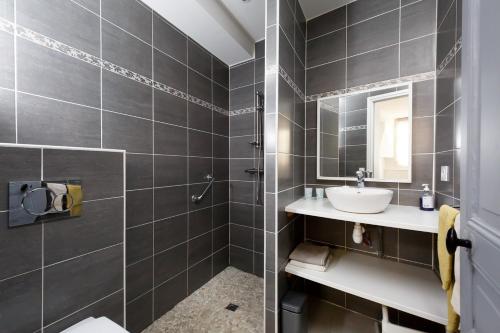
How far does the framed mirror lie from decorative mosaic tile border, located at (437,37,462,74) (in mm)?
181

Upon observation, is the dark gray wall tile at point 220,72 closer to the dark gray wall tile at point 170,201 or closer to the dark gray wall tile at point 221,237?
the dark gray wall tile at point 170,201

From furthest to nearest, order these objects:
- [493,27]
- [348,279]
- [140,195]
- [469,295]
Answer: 1. [140,195]
2. [348,279]
3. [469,295]
4. [493,27]

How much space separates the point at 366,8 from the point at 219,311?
288cm

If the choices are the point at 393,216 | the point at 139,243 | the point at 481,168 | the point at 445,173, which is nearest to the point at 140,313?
the point at 139,243

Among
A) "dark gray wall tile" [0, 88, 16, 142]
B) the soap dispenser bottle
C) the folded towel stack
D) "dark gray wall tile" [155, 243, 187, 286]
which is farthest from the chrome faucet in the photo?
"dark gray wall tile" [0, 88, 16, 142]

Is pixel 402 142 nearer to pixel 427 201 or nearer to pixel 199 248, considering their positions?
pixel 427 201

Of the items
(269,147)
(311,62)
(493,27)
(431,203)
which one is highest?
(311,62)

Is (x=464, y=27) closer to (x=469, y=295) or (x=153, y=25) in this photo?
(x=469, y=295)

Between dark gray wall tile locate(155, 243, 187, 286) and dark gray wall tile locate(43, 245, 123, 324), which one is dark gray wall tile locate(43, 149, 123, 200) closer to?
dark gray wall tile locate(43, 245, 123, 324)

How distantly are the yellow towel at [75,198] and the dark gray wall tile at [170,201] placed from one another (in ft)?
1.94

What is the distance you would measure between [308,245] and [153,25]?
2204 millimetres

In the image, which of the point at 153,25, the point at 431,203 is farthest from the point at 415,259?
the point at 153,25

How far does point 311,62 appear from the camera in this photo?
73.9 inches

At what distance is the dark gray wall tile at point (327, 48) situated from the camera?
1.73 metres
